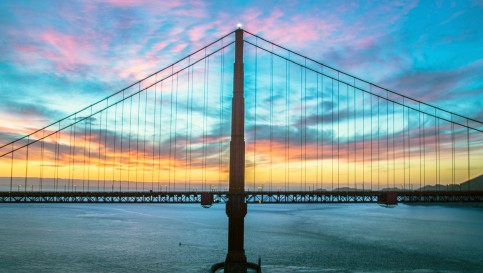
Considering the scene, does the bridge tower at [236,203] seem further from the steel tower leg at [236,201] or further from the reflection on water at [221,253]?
the reflection on water at [221,253]

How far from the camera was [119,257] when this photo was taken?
208 ft

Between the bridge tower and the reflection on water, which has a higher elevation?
the bridge tower

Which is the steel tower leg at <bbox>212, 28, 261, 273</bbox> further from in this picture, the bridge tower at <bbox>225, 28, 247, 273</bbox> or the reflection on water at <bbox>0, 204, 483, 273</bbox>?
the reflection on water at <bbox>0, 204, 483, 273</bbox>

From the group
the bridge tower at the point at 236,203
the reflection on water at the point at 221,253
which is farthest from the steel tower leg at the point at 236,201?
the reflection on water at the point at 221,253

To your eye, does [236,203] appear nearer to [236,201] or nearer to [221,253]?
[236,201]

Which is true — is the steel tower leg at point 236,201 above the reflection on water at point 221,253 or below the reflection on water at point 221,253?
above

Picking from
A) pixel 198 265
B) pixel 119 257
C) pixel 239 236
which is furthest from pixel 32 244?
pixel 239 236

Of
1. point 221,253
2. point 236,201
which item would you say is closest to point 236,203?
point 236,201

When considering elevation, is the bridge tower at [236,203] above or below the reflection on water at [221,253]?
above

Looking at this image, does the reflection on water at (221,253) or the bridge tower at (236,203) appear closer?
the bridge tower at (236,203)

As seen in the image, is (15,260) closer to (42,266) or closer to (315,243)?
(42,266)

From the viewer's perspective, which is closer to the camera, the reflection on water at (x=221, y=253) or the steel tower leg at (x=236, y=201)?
the steel tower leg at (x=236, y=201)

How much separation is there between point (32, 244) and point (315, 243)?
55.2 meters

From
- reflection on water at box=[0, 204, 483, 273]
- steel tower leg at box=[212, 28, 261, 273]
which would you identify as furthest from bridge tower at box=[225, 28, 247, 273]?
reflection on water at box=[0, 204, 483, 273]
